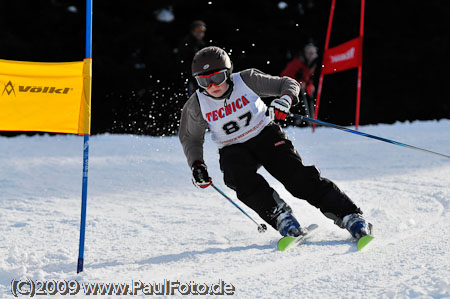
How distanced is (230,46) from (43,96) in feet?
29.4

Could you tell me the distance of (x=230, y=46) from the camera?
11.0 m

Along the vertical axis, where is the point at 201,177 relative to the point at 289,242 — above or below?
above

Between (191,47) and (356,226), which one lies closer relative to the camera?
(356,226)

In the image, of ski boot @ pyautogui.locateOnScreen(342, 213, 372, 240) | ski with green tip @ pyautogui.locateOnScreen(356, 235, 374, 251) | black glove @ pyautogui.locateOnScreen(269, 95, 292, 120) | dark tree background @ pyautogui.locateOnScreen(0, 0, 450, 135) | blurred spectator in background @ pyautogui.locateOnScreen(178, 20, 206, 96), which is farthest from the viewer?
dark tree background @ pyautogui.locateOnScreen(0, 0, 450, 135)

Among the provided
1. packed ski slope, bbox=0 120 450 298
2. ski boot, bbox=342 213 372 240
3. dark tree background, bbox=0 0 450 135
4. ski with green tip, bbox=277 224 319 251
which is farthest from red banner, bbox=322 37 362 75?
ski with green tip, bbox=277 224 319 251

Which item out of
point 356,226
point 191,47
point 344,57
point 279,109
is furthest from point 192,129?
point 344,57

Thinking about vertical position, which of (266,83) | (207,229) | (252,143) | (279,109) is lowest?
(207,229)

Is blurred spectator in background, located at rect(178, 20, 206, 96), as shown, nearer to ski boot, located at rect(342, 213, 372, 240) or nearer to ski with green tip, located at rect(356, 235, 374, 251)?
ski boot, located at rect(342, 213, 372, 240)

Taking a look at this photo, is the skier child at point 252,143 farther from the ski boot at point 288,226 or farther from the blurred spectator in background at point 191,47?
the blurred spectator in background at point 191,47

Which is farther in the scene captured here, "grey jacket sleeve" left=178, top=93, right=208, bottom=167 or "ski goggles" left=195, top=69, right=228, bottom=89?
"grey jacket sleeve" left=178, top=93, right=208, bottom=167

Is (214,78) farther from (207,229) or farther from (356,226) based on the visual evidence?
(356,226)

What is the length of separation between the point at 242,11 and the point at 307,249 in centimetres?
954

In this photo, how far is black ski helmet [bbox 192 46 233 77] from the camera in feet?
9.22

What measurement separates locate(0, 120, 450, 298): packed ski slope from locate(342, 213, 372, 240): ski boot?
0.22 feet
